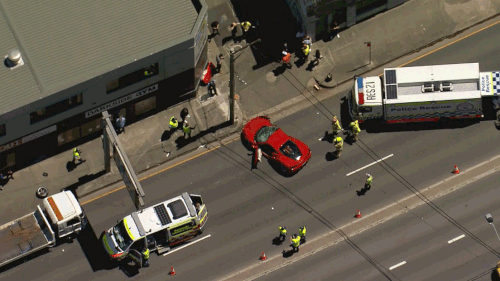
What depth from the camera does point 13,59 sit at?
76375mm

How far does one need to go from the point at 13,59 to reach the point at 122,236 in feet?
46.3

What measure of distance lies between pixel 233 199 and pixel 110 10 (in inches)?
627

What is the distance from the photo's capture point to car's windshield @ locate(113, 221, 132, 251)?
77938 millimetres

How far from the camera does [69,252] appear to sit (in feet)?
262

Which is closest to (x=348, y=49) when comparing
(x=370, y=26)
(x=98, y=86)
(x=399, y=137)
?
(x=370, y=26)

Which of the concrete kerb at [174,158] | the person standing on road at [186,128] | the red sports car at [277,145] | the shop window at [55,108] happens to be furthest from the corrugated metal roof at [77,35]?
the red sports car at [277,145]

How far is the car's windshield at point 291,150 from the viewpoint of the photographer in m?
81.5

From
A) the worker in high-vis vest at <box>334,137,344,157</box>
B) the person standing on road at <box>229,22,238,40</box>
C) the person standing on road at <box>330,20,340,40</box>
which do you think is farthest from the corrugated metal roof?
the worker in high-vis vest at <box>334,137,344,157</box>

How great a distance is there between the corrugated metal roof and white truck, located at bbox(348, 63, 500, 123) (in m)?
13.9

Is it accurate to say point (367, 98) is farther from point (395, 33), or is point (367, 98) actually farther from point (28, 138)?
point (28, 138)

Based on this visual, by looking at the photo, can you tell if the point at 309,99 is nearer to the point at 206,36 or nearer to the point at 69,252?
the point at 206,36

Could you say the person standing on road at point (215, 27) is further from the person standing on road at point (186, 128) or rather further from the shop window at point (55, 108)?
the shop window at point (55, 108)

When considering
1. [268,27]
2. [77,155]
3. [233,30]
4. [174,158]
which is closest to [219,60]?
[233,30]

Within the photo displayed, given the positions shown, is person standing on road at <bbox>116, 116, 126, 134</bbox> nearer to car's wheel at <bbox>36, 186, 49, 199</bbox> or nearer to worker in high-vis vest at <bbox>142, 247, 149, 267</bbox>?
car's wheel at <bbox>36, 186, 49, 199</bbox>
